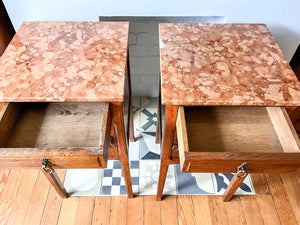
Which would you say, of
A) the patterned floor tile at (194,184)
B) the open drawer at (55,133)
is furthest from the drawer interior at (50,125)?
the patterned floor tile at (194,184)

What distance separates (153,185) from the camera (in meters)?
1.27

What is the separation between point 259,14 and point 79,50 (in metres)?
0.85

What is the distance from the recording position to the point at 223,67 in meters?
0.81

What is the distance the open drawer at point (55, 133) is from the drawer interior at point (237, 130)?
0.35m

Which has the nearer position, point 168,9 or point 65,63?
point 65,63

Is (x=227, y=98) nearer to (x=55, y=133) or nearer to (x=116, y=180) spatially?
(x=55, y=133)

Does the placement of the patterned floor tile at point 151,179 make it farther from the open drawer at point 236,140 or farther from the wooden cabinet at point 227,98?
the open drawer at point 236,140

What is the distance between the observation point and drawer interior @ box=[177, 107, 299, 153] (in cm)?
87

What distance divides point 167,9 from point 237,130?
645 millimetres

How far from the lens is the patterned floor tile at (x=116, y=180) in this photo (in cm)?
124

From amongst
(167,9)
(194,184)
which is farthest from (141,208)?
(167,9)

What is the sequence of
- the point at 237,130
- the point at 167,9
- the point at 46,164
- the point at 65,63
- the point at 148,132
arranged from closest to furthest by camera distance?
the point at 46,164
the point at 65,63
the point at 237,130
the point at 167,9
the point at 148,132

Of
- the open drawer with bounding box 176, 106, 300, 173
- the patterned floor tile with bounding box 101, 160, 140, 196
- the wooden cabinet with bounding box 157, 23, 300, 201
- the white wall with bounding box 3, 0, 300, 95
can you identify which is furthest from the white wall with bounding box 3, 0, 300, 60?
the patterned floor tile with bounding box 101, 160, 140, 196

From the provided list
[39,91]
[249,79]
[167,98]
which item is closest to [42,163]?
[39,91]
